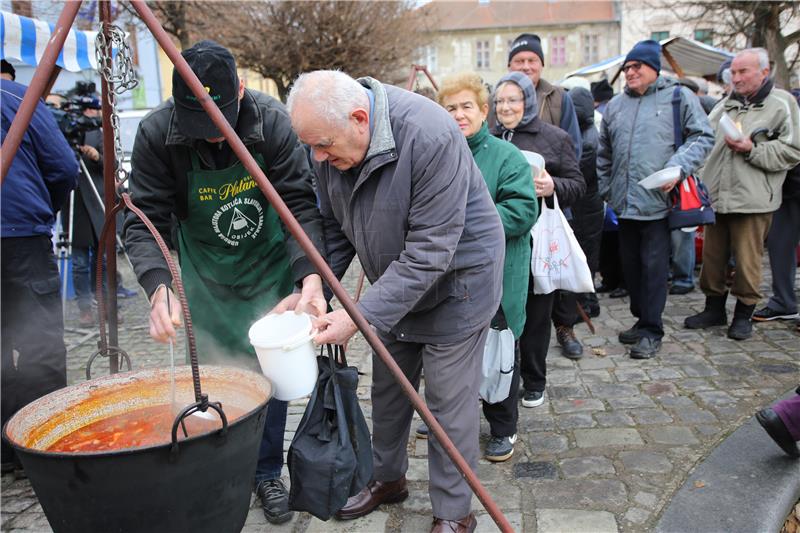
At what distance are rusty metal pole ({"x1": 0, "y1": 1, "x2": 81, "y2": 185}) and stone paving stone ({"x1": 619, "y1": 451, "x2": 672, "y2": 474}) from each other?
291cm

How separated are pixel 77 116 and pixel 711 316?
605 cm

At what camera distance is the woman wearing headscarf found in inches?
149

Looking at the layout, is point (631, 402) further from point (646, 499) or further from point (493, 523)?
point (493, 523)

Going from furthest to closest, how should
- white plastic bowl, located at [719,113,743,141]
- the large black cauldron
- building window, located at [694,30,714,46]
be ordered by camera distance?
building window, located at [694,30,714,46]
white plastic bowl, located at [719,113,743,141]
the large black cauldron

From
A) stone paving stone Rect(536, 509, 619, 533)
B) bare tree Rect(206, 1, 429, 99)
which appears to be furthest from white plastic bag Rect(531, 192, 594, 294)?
bare tree Rect(206, 1, 429, 99)

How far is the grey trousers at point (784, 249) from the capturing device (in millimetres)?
5238

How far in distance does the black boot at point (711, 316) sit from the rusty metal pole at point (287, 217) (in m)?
3.64

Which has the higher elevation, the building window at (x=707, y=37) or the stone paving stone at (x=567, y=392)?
the building window at (x=707, y=37)

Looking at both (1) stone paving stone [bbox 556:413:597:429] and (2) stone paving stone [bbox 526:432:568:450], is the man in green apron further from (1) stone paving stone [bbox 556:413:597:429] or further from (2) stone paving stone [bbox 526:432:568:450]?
(1) stone paving stone [bbox 556:413:597:429]

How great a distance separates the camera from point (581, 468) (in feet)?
10.6

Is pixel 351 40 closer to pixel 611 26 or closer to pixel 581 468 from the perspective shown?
pixel 581 468

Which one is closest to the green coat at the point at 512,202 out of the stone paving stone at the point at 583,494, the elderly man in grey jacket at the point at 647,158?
the stone paving stone at the point at 583,494

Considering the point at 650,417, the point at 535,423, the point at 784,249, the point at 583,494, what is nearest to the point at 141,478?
the point at 583,494

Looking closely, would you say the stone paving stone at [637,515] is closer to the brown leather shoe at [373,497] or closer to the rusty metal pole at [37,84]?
the brown leather shoe at [373,497]
